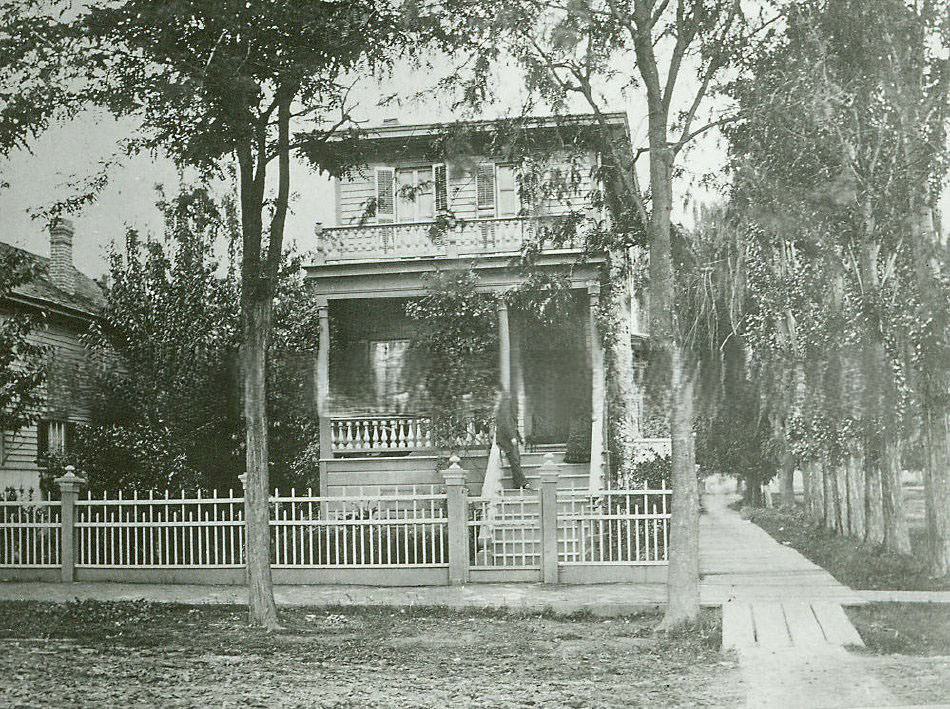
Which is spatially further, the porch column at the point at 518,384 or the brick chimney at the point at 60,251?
the porch column at the point at 518,384

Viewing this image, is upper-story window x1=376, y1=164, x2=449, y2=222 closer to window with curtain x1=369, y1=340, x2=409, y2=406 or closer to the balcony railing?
the balcony railing

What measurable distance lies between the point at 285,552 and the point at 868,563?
677 centimetres

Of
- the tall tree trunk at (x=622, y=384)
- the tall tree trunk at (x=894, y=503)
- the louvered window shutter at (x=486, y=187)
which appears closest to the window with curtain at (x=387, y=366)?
the louvered window shutter at (x=486, y=187)

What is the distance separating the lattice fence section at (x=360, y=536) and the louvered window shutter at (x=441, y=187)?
10.4 feet

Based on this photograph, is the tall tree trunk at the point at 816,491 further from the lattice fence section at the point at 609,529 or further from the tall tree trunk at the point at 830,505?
the lattice fence section at the point at 609,529

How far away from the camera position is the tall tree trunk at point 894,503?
11109 millimetres

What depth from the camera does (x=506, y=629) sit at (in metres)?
8.15

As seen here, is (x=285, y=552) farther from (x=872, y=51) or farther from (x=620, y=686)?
(x=872, y=51)

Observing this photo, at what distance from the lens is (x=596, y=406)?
14070 millimetres

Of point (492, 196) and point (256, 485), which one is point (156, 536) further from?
point (492, 196)

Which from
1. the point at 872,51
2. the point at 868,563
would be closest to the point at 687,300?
the point at 868,563

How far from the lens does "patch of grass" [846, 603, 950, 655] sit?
6637 mm

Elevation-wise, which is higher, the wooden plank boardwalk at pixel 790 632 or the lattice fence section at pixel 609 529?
the lattice fence section at pixel 609 529

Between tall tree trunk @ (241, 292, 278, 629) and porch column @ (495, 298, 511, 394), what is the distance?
3160 millimetres
